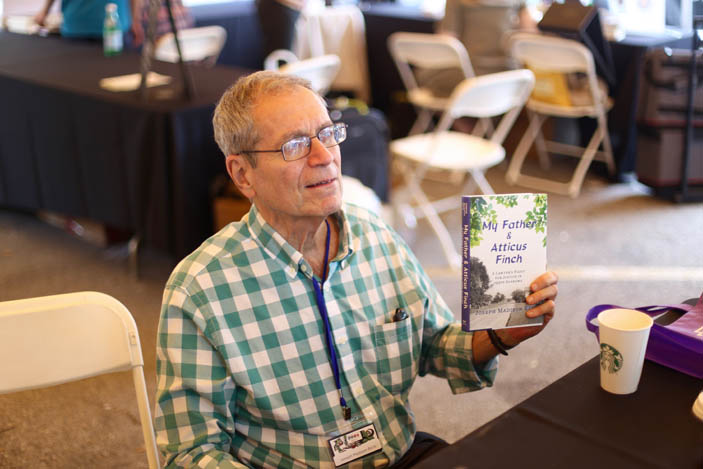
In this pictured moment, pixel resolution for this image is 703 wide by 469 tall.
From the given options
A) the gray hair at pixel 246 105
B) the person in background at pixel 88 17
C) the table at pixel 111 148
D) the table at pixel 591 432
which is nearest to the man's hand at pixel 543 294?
the table at pixel 591 432

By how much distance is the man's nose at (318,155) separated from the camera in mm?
1358

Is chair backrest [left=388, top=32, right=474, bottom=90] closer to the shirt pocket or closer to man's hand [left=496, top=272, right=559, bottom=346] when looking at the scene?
the shirt pocket

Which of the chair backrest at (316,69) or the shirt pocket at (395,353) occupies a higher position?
the chair backrest at (316,69)

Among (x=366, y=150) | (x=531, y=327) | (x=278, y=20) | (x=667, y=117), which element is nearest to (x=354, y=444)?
(x=531, y=327)

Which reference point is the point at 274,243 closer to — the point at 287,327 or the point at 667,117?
the point at 287,327

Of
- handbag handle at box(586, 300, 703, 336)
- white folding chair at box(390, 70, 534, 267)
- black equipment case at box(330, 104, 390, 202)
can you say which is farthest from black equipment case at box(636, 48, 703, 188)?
handbag handle at box(586, 300, 703, 336)

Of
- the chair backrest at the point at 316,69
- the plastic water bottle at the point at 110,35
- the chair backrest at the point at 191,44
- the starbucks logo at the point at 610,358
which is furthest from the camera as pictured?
the chair backrest at the point at 191,44

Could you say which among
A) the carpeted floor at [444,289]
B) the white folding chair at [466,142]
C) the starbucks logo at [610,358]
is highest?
the starbucks logo at [610,358]

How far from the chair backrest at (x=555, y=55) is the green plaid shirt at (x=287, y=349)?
2.83m

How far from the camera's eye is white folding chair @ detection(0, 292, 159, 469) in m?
1.33

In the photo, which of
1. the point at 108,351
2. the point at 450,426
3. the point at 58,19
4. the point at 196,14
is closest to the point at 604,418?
the point at 108,351

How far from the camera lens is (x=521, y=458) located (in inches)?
41.9

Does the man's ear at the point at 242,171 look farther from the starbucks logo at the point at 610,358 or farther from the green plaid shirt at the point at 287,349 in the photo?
the starbucks logo at the point at 610,358

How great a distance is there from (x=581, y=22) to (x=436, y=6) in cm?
217
